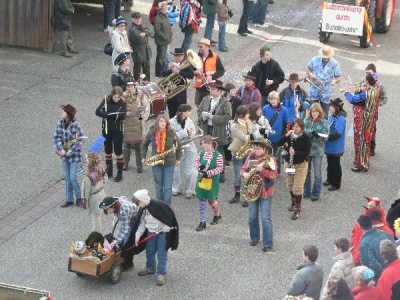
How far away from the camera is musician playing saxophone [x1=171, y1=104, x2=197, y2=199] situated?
622 inches

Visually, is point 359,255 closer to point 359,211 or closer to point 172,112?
point 359,211

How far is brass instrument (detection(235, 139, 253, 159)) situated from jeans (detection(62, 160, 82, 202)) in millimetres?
2488

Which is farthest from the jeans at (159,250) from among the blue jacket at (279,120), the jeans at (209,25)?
the jeans at (209,25)

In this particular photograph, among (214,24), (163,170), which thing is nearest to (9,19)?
(214,24)

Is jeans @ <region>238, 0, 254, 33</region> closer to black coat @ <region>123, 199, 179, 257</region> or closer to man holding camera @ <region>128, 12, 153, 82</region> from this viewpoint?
man holding camera @ <region>128, 12, 153, 82</region>

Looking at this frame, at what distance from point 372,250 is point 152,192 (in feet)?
15.7

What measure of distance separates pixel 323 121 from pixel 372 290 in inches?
185

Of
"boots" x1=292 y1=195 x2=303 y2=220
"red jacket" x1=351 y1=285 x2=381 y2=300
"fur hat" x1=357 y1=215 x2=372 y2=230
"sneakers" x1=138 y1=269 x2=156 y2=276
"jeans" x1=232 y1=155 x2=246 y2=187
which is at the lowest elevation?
"sneakers" x1=138 y1=269 x2=156 y2=276

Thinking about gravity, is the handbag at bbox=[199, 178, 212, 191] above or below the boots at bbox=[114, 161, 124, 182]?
above

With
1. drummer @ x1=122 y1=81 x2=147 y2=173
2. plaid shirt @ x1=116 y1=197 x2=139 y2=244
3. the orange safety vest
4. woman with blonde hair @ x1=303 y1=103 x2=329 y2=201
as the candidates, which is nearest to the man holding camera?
the orange safety vest

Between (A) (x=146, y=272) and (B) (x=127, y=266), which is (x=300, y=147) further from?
(B) (x=127, y=266)

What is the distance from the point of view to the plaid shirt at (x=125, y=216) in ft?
43.4

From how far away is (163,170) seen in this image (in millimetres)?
15094

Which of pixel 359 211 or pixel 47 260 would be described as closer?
pixel 47 260
